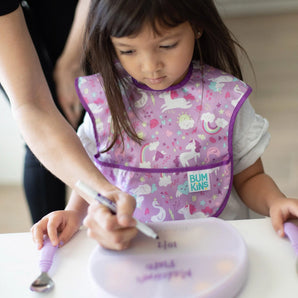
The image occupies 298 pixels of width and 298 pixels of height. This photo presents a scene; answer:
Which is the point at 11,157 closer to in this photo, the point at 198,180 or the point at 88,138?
the point at 88,138

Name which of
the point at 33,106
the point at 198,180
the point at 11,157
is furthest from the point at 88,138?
the point at 11,157

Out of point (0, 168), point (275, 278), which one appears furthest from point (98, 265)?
point (0, 168)

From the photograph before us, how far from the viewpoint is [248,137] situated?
1071mm

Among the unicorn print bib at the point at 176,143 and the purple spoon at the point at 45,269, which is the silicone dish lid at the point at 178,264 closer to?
the purple spoon at the point at 45,269

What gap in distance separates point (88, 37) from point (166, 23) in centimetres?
19

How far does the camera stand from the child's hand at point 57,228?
2.78 feet

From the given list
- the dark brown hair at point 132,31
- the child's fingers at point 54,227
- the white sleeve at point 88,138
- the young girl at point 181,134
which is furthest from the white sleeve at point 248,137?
the child's fingers at point 54,227

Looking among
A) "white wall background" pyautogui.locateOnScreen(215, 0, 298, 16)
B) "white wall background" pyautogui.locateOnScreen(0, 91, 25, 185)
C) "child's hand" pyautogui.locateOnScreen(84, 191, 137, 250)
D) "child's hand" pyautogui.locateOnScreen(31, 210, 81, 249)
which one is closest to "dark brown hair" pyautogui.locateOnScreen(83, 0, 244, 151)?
"child's hand" pyautogui.locateOnScreen(31, 210, 81, 249)

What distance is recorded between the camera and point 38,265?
0.79 meters

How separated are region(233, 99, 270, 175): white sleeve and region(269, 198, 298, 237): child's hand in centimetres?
19

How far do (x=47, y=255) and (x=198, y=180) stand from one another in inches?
16.8

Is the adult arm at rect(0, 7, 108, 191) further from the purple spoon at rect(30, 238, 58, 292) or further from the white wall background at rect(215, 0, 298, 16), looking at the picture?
the white wall background at rect(215, 0, 298, 16)

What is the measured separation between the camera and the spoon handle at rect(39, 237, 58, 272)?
77 centimetres

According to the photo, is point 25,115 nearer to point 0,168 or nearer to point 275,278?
point 275,278
